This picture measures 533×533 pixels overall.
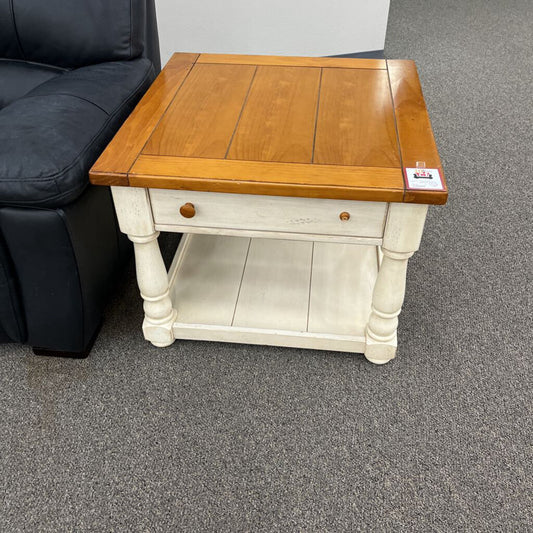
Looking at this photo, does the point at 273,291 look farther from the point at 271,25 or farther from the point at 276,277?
the point at 271,25

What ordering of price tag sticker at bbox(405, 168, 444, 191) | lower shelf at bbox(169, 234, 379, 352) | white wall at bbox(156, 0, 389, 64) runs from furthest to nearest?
white wall at bbox(156, 0, 389, 64), lower shelf at bbox(169, 234, 379, 352), price tag sticker at bbox(405, 168, 444, 191)

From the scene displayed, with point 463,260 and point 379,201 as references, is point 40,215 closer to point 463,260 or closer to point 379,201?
point 379,201

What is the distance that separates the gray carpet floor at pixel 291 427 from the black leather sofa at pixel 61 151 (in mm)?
159

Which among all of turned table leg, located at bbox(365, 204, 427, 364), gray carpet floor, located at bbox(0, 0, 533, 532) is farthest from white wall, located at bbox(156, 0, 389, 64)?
turned table leg, located at bbox(365, 204, 427, 364)

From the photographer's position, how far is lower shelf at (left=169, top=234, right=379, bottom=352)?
4.21 feet

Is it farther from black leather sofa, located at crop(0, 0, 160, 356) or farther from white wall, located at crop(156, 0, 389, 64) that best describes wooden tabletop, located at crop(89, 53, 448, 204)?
white wall, located at crop(156, 0, 389, 64)

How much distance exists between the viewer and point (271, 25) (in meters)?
2.47

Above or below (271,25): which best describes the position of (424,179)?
above

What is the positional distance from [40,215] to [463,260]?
3.85 ft

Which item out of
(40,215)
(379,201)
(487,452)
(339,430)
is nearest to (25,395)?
(40,215)

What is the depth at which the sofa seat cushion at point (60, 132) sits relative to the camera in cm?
102

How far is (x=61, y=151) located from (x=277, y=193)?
440 mm

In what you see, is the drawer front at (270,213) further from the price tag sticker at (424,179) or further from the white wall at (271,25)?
the white wall at (271,25)

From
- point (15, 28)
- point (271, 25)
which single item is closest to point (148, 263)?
point (15, 28)
